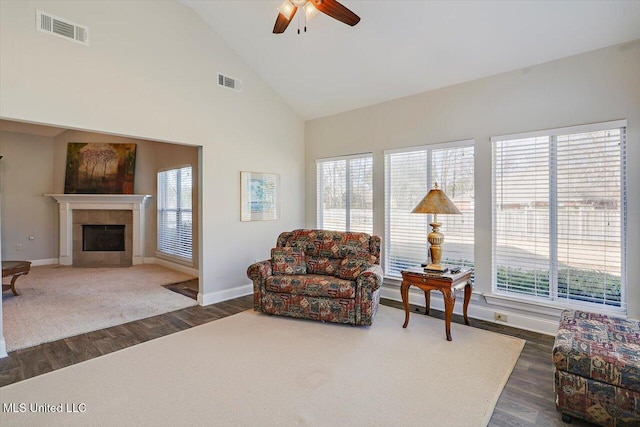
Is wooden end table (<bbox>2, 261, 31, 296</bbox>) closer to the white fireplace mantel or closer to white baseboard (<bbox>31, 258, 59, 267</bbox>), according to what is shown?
the white fireplace mantel

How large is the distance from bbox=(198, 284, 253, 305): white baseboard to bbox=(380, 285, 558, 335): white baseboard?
217 cm

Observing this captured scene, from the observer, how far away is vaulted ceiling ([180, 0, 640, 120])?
3.00m

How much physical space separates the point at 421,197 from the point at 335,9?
2767 mm

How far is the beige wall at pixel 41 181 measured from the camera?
696 centimetres

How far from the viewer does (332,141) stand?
5.54m

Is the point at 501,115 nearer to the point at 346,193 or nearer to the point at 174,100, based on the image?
the point at 346,193

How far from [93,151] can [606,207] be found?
9306 mm

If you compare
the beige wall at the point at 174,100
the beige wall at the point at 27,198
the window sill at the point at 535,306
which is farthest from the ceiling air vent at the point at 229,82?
the beige wall at the point at 27,198

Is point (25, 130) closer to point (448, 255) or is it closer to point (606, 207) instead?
point (448, 255)

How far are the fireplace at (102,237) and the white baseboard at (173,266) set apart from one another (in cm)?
70

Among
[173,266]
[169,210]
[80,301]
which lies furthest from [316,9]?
[173,266]

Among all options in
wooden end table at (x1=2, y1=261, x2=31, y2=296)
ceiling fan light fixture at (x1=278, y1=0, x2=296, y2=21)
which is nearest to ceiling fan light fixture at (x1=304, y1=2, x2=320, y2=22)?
ceiling fan light fixture at (x1=278, y1=0, x2=296, y2=21)

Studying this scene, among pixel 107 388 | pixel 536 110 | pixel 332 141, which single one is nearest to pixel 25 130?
pixel 332 141

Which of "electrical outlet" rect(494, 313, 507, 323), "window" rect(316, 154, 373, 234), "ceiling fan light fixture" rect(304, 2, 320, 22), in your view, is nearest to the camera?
"ceiling fan light fixture" rect(304, 2, 320, 22)
